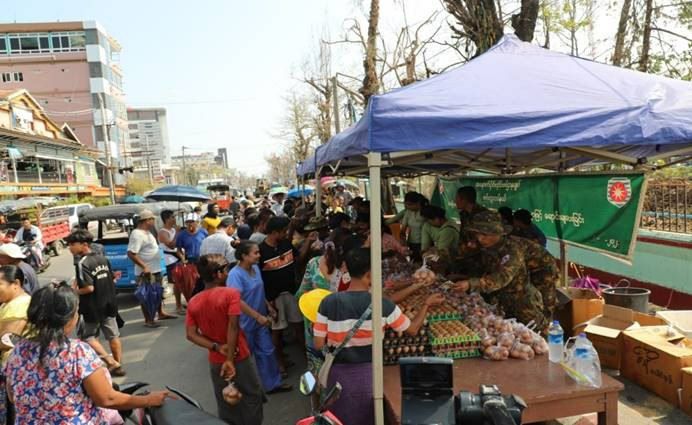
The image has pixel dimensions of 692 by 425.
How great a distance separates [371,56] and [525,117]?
11983 mm

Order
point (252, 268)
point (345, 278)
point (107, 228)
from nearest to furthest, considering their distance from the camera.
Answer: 1. point (345, 278)
2. point (252, 268)
3. point (107, 228)

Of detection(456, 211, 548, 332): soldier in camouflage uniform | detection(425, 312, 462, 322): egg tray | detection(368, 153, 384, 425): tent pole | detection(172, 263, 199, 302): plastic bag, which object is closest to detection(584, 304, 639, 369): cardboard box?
detection(456, 211, 548, 332): soldier in camouflage uniform

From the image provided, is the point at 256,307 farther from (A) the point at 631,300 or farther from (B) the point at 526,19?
(B) the point at 526,19

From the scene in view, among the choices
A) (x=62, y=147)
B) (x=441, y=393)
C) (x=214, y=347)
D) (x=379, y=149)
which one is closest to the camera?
(x=441, y=393)

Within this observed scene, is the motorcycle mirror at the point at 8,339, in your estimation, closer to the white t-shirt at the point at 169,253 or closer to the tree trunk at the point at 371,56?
the white t-shirt at the point at 169,253

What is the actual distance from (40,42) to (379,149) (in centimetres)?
6647

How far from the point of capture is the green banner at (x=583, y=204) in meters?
5.07

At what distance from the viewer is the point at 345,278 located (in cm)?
397

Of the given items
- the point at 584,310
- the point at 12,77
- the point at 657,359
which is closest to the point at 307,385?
the point at 657,359

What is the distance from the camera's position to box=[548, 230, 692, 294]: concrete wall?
670 cm

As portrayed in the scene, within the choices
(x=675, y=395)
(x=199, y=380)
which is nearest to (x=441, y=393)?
(x=675, y=395)

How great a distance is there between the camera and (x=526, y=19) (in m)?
8.08

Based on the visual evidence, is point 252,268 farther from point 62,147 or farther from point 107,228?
point 62,147

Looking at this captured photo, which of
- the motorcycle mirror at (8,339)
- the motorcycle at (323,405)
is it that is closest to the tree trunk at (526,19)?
the motorcycle at (323,405)
